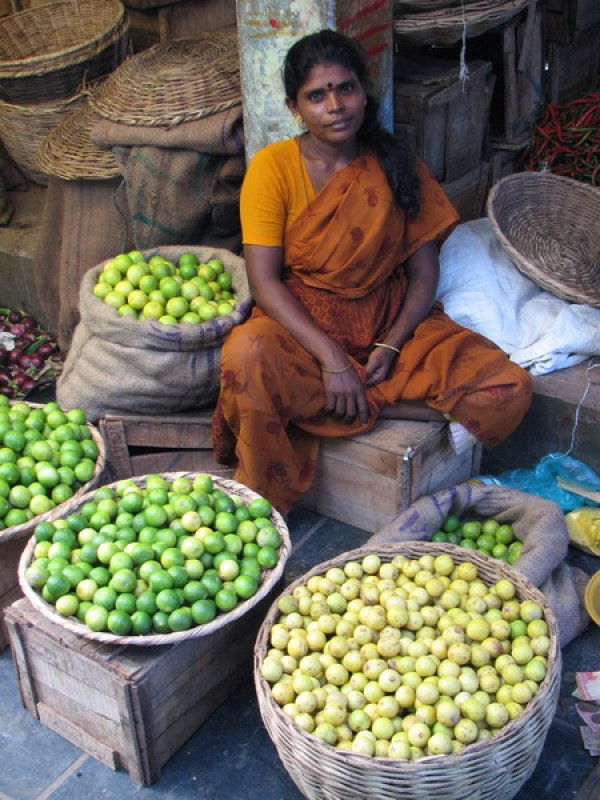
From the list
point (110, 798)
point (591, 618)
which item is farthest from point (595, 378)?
point (110, 798)

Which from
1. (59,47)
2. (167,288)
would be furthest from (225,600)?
(59,47)

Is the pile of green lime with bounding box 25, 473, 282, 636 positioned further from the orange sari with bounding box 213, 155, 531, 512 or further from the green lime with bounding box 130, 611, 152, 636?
the orange sari with bounding box 213, 155, 531, 512

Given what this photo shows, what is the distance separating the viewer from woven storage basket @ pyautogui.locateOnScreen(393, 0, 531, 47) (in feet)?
11.2

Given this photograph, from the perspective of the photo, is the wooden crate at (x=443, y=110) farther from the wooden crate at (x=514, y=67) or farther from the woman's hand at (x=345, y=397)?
the woman's hand at (x=345, y=397)

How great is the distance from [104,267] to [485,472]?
170 centimetres

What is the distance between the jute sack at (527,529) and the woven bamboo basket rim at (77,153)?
6.72 ft

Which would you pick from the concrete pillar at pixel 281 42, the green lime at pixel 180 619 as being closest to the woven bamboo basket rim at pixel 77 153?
the concrete pillar at pixel 281 42

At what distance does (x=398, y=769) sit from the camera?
1.93 m

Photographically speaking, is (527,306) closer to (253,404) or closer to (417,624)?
(253,404)

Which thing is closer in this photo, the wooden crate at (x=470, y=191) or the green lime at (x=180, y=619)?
the green lime at (x=180, y=619)

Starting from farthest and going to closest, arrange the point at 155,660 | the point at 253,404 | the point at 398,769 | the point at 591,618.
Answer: the point at 253,404
the point at 591,618
the point at 155,660
the point at 398,769

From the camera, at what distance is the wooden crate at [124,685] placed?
89.3 inches

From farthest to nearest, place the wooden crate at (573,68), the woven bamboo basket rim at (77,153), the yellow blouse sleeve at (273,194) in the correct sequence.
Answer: the wooden crate at (573,68) < the woven bamboo basket rim at (77,153) < the yellow blouse sleeve at (273,194)

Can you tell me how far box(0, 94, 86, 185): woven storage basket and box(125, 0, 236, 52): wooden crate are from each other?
0.68m
